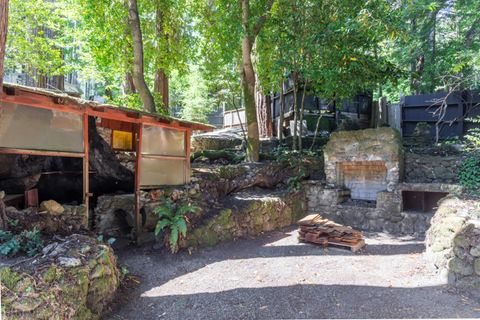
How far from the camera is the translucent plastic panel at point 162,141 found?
21.1 feet

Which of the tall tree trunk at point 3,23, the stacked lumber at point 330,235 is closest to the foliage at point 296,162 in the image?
the stacked lumber at point 330,235

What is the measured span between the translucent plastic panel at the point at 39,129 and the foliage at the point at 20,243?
4.64ft

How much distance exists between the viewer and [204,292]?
14.0ft

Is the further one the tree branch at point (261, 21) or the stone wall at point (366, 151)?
the tree branch at point (261, 21)

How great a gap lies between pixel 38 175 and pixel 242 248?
4.22 meters

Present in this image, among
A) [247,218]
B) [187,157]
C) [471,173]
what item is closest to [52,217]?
[187,157]

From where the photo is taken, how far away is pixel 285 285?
14.7ft

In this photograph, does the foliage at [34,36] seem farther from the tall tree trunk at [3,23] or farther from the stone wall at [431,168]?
the stone wall at [431,168]

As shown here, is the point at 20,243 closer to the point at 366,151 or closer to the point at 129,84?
the point at 366,151

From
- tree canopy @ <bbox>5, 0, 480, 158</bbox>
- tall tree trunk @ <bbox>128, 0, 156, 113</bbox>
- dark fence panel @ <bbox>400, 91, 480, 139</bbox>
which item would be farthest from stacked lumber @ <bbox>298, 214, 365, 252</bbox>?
dark fence panel @ <bbox>400, 91, 480, 139</bbox>

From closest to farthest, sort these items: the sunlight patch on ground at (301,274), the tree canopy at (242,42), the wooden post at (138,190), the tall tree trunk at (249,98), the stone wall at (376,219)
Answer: the sunlight patch on ground at (301,274), the wooden post at (138,190), the stone wall at (376,219), the tree canopy at (242,42), the tall tree trunk at (249,98)

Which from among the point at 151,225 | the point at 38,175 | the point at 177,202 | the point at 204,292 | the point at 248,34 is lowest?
the point at 204,292

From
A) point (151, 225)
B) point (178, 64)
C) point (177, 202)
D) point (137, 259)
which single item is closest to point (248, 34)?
point (178, 64)

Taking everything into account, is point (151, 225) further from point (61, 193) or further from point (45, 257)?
point (45, 257)
